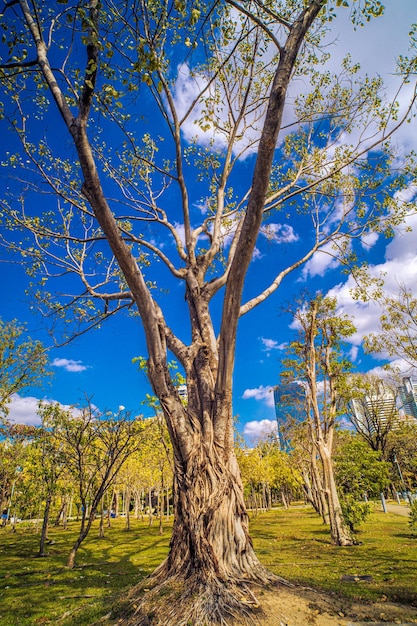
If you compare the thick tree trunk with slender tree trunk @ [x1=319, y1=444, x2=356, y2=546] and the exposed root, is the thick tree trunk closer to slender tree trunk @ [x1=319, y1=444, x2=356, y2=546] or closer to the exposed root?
the exposed root

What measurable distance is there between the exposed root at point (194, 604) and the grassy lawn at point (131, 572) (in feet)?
3.74

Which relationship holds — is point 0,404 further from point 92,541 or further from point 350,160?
point 350,160

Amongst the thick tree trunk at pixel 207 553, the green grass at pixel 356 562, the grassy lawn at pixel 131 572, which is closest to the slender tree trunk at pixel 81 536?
the grassy lawn at pixel 131 572

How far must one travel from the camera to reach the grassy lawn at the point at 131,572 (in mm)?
5400

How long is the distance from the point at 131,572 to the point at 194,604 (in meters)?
7.08

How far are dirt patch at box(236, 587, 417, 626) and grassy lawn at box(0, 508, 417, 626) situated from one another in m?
0.70

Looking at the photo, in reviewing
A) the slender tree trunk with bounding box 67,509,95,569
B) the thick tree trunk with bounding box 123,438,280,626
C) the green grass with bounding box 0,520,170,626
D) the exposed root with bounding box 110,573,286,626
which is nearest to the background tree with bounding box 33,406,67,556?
the green grass with bounding box 0,520,170,626

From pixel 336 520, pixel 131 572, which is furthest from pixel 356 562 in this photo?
pixel 131 572

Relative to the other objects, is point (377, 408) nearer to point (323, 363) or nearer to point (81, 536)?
point (323, 363)

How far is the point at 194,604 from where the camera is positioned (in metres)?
3.83

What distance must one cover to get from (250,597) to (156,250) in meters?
6.12

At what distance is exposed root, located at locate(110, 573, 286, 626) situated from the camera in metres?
3.61

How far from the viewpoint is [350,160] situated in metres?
7.50

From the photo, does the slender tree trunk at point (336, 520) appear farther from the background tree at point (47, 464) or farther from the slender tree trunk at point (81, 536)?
the background tree at point (47, 464)
